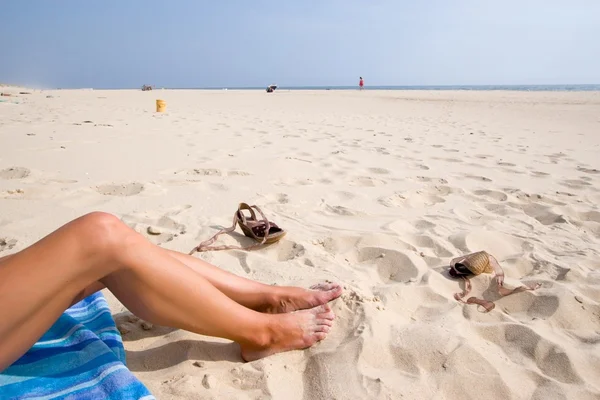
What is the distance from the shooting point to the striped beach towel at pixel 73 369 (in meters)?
1.14

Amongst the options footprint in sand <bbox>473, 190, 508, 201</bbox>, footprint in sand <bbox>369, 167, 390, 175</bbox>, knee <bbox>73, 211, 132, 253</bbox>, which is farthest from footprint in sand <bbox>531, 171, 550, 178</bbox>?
knee <bbox>73, 211, 132, 253</bbox>

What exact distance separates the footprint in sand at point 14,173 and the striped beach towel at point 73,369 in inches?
105

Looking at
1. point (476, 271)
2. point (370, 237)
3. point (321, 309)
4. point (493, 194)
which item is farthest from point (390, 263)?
point (493, 194)

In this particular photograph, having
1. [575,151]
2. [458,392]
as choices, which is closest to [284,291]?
[458,392]

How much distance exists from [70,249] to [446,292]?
160cm

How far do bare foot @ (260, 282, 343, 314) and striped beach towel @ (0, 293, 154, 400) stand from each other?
629 millimetres

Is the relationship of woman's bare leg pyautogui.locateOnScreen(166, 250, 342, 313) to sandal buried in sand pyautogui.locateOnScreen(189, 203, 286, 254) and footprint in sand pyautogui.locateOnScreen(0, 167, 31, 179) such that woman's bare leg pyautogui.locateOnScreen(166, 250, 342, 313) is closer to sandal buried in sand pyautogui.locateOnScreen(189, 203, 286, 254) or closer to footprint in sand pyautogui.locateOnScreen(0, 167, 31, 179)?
sandal buried in sand pyautogui.locateOnScreen(189, 203, 286, 254)

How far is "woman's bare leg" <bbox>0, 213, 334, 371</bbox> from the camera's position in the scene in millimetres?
1111

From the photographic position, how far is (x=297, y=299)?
71.3 inches

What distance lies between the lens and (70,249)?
119 cm

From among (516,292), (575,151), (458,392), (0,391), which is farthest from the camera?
(575,151)

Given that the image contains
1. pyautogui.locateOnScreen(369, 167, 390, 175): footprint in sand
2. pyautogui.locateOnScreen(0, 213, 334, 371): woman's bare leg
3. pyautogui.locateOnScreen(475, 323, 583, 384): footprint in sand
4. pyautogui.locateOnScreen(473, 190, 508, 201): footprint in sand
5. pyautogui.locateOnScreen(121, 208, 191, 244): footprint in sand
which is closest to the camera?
pyautogui.locateOnScreen(0, 213, 334, 371): woman's bare leg

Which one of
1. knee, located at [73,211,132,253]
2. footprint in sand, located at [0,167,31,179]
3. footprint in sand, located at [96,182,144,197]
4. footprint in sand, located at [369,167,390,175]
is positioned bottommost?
footprint in sand, located at [369,167,390,175]

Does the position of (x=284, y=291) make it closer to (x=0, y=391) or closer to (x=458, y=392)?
(x=458, y=392)
